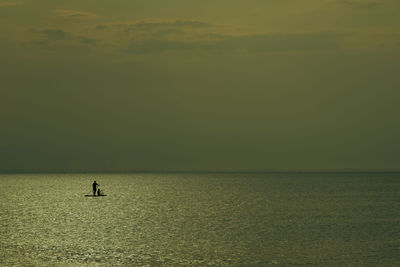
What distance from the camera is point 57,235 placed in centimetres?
5622

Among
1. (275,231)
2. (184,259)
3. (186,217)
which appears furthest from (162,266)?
(186,217)

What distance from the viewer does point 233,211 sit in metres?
88.7

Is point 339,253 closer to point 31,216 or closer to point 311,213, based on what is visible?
point 311,213

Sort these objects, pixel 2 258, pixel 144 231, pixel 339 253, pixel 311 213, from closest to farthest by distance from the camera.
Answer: pixel 2 258, pixel 339 253, pixel 144 231, pixel 311 213

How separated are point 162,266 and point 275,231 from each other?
23234mm

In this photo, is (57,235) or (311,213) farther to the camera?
(311,213)

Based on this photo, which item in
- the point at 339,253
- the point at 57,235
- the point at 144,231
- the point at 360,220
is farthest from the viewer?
the point at 360,220

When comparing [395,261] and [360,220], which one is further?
[360,220]

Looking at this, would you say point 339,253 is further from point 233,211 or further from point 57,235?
point 233,211

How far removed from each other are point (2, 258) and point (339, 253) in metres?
26.6

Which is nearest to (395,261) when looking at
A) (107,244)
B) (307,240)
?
(307,240)

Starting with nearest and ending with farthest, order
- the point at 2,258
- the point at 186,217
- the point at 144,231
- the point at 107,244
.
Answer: the point at 2,258, the point at 107,244, the point at 144,231, the point at 186,217

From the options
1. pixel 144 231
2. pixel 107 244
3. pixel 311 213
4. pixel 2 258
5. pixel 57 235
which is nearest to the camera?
pixel 2 258

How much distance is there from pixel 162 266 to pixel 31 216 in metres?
46.1
